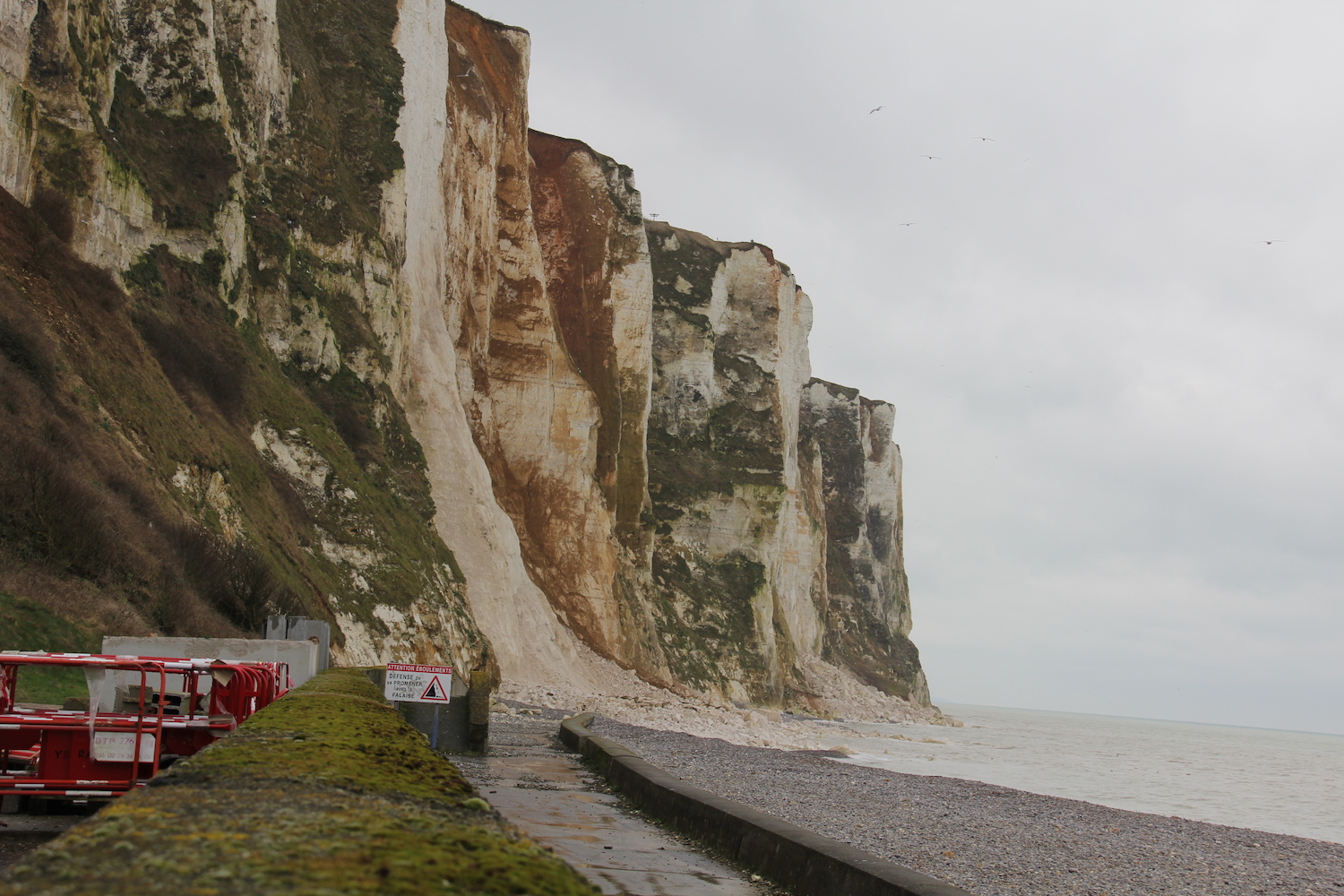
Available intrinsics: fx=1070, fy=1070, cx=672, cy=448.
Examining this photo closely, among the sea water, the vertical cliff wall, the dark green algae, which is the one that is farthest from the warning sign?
the sea water

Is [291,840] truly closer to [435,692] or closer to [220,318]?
[435,692]

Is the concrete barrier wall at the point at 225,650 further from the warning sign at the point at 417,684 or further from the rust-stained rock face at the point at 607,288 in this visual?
the rust-stained rock face at the point at 607,288

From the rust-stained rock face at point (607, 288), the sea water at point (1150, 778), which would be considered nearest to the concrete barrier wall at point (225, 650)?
the sea water at point (1150, 778)

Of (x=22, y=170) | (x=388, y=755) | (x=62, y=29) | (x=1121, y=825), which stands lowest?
(x=1121, y=825)

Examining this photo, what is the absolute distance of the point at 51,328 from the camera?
16969 millimetres

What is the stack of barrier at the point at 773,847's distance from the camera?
566 centimetres

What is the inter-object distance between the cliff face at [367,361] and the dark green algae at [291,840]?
10.4 metres

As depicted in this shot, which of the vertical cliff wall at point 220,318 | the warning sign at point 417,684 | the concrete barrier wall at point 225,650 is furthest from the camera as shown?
the vertical cliff wall at point 220,318

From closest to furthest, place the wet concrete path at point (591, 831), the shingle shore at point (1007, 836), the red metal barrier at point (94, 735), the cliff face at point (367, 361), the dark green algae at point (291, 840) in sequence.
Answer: the dark green algae at point (291, 840)
the red metal barrier at point (94, 735)
the wet concrete path at point (591, 831)
the shingle shore at point (1007, 836)
the cliff face at point (367, 361)

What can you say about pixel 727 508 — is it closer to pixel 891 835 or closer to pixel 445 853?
pixel 891 835

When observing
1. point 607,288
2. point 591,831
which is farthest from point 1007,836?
point 607,288

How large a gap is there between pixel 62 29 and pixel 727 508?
39655 millimetres

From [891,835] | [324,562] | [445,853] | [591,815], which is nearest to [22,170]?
[324,562]

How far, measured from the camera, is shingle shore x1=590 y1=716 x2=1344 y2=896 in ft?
32.9
